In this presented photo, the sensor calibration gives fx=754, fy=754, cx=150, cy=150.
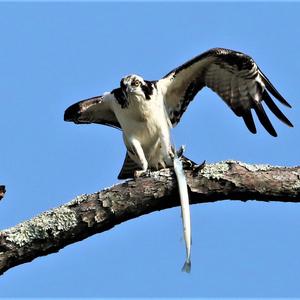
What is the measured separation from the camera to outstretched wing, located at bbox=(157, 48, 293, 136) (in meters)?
10.1

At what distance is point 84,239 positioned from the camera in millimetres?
6543

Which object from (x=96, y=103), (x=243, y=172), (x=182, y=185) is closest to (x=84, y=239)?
(x=182, y=185)

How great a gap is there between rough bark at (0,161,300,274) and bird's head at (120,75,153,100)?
125 inches

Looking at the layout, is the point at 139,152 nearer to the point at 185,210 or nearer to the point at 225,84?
the point at 225,84

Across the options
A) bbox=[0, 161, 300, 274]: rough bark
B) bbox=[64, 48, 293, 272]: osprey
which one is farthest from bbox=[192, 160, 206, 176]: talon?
bbox=[64, 48, 293, 272]: osprey

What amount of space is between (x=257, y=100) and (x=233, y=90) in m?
0.38

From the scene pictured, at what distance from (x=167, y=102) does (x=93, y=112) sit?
1.10 meters

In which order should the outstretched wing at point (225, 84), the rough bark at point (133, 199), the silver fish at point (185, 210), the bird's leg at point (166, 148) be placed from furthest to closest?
the outstretched wing at point (225, 84) < the bird's leg at point (166, 148) < the silver fish at point (185, 210) < the rough bark at point (133, 199)

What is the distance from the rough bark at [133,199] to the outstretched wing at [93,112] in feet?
12.7

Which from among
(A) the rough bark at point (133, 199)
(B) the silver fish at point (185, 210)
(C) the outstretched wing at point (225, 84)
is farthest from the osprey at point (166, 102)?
(A) the rough bark at point (133, 199)

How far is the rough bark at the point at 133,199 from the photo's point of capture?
6418mm

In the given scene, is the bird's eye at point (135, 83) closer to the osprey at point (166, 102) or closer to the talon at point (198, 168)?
the osprey at point (166, 102)

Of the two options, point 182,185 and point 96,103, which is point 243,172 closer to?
point 182,185

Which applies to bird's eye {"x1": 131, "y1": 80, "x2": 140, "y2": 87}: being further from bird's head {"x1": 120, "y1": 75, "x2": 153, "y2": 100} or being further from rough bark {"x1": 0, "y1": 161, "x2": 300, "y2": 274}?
rough bark {"x1": 0, "y1": 161, "x2": 300, "y2": 274}
